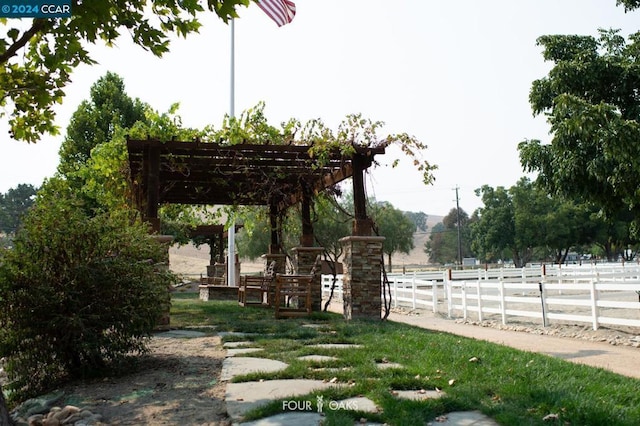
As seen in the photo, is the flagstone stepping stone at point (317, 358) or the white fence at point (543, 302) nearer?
the flagstone stepping stone at point (317, 358)

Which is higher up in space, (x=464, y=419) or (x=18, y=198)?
(x=18, y=198)

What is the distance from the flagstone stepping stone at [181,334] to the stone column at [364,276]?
2.84 meters

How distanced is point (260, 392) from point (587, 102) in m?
10.5

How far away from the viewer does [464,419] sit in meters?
4.10

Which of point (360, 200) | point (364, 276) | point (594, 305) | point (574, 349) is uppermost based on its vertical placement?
point (360, 200)

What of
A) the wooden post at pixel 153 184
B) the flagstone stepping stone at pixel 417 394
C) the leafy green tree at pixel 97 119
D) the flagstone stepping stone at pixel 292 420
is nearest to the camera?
the flagstone stepping stone at pixel 292 420

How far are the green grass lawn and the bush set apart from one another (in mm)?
1694

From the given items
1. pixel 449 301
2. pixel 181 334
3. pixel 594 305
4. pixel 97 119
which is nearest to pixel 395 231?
pixel 97 119

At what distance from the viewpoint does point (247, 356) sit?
263 inches

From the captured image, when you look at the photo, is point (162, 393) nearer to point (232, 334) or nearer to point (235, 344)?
point (235, 344)

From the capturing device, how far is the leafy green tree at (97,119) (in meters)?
24.7

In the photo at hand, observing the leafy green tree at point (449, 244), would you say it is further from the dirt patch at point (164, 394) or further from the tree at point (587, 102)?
the dirt patch at point (164, 394)

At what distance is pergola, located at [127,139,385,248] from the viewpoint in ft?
34.3

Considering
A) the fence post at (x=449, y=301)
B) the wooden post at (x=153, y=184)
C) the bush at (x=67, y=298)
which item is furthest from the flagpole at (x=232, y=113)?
the bush at (x=67, y=298)
